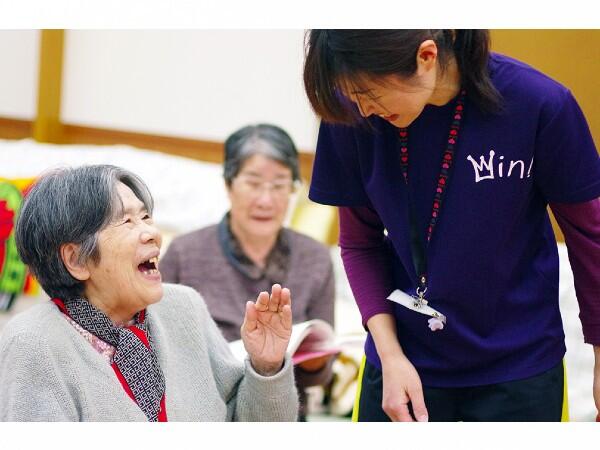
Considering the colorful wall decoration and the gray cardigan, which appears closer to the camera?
the gray cardigan

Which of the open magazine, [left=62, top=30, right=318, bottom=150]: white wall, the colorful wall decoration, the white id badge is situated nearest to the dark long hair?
the white id badge

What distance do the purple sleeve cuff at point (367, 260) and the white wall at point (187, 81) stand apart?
8.61 ft

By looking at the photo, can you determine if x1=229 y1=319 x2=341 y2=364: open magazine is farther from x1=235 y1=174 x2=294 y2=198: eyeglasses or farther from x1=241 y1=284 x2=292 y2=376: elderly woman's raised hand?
x1=235 y1=174 x2=294 y2=198: eyeglasses

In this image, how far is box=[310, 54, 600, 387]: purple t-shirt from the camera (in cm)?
136

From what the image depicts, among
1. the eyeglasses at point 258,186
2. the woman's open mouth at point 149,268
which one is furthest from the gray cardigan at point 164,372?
the eyeglasses at point 258,186

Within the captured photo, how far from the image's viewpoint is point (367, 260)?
1597mm

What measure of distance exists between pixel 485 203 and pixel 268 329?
17.9 inches

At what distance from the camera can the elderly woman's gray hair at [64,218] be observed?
155 cm

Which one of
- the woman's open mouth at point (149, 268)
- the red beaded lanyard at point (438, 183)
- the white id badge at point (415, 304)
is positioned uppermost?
the red beaded lanyard at point (438, 183)

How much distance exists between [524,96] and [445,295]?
1.05ft

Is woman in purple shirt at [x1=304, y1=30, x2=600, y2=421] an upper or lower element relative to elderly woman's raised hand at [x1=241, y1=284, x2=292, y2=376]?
upper

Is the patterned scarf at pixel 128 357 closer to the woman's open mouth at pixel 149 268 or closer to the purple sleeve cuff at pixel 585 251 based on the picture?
the woman's open mouth at pixel 149 268

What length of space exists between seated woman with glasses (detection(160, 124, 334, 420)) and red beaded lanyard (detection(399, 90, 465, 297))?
1.26 m

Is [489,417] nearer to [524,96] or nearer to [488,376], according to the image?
[488,376]
